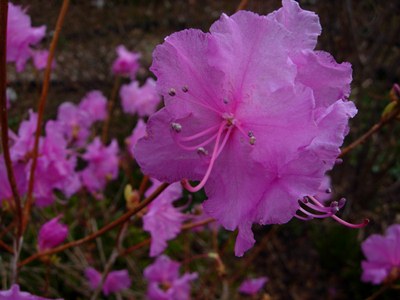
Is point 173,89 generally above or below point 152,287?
above

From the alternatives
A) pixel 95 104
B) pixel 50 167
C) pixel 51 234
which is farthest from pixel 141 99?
pixel 51 234

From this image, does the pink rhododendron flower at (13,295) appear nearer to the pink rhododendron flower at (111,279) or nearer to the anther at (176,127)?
the anther at (176,127)

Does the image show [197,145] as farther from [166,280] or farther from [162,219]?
[166,280]

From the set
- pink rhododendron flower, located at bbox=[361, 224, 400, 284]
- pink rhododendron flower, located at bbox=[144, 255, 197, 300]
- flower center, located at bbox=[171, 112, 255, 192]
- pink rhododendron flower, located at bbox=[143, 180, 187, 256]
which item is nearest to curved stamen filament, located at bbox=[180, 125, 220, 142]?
flower center, located at bbox=[171, 112, 255, 192]

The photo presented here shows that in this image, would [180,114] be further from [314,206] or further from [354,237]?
[354,237]

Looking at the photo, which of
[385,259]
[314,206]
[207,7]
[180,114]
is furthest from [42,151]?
[207,7]

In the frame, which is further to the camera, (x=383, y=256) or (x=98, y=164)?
(x=98, y=164)
